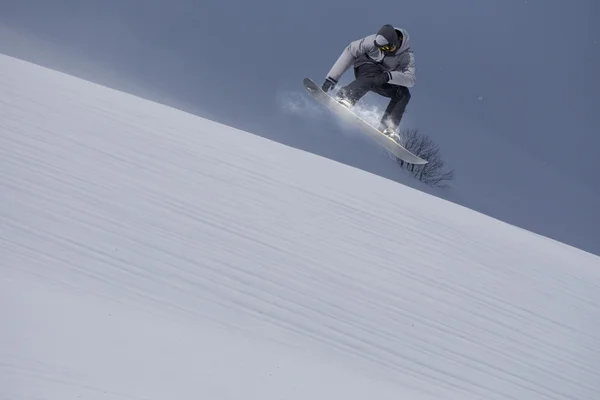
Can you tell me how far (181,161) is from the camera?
3.83 metres

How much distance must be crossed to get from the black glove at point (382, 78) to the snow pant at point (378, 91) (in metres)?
0.03

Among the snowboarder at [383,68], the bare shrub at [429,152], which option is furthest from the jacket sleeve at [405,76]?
the bare shrub at [429,152]

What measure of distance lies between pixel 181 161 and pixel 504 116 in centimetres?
1392

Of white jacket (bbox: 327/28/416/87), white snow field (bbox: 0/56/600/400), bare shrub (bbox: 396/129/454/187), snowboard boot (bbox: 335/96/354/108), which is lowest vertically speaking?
white snow field (bbox: 0/56/600/400)

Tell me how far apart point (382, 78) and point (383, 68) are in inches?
3.8

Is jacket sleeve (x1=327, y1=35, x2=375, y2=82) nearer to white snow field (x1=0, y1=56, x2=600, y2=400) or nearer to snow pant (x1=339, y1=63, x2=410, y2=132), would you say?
snow pant (x1=339, y1=63, x2=410, y2=132)

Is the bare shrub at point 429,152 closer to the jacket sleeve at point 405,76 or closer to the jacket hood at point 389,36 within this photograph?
the jacket sleeve at point 405,76

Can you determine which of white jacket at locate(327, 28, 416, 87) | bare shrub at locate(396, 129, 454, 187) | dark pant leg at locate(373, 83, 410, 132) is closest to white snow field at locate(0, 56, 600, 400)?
white jacket at locate(327, 28, 416, 87)

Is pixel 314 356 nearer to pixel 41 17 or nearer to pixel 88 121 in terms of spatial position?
pixel 88 121

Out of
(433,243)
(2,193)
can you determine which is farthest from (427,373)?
(2,193)

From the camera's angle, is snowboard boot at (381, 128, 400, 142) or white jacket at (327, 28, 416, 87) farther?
snowboard boot at (381, 128, 400, 142)

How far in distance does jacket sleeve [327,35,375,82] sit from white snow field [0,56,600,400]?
5.56 feet

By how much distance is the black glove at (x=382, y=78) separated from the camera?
5645 millimetres

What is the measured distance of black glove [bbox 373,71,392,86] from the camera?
5.64 m
